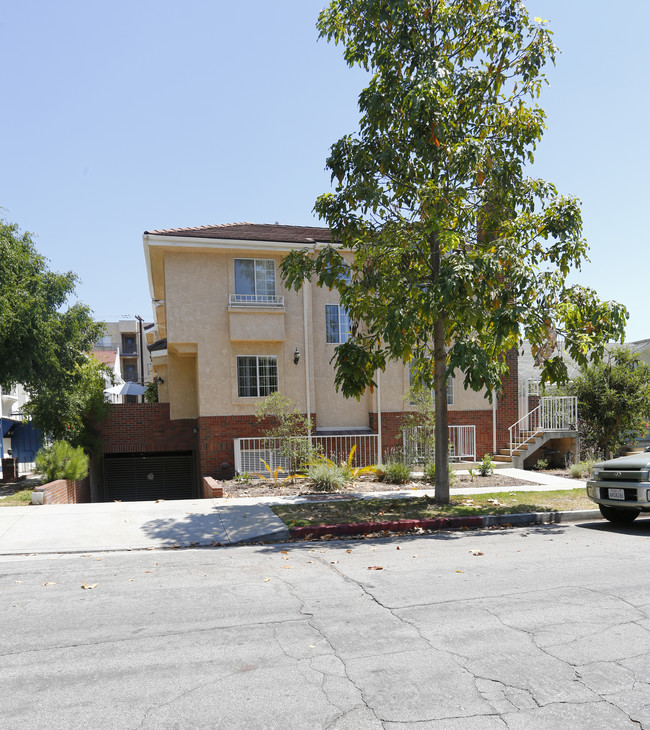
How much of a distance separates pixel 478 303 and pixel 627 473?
3597 mm

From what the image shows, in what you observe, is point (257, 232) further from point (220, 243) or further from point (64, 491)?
point (64, 491)

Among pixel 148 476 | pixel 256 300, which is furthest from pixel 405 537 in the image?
pixel 148 476

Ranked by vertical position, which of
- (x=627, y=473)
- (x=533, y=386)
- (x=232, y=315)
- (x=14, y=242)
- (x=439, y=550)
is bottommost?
(x=439, y=550)

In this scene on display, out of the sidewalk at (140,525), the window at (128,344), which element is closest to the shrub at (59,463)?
the sidewalk at (140,525)

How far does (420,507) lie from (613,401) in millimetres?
9477

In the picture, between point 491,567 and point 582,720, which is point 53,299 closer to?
point 491,567

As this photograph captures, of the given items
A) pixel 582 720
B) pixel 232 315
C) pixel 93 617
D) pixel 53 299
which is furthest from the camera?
pixel 232 315

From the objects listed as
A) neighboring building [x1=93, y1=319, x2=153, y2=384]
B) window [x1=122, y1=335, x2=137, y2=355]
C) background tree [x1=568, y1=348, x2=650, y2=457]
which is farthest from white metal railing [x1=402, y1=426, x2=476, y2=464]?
window [x1=122, y1=335, x2=137, y2=355]

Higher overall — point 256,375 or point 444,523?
point 256,375

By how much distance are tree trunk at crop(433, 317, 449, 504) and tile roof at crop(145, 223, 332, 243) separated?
20.7 feet

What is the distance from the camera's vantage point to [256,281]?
17.9 metres

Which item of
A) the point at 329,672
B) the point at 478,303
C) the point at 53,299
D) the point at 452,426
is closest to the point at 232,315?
the point at 53,299

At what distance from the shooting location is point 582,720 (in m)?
3.53

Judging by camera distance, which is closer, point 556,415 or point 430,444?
point 430,444
